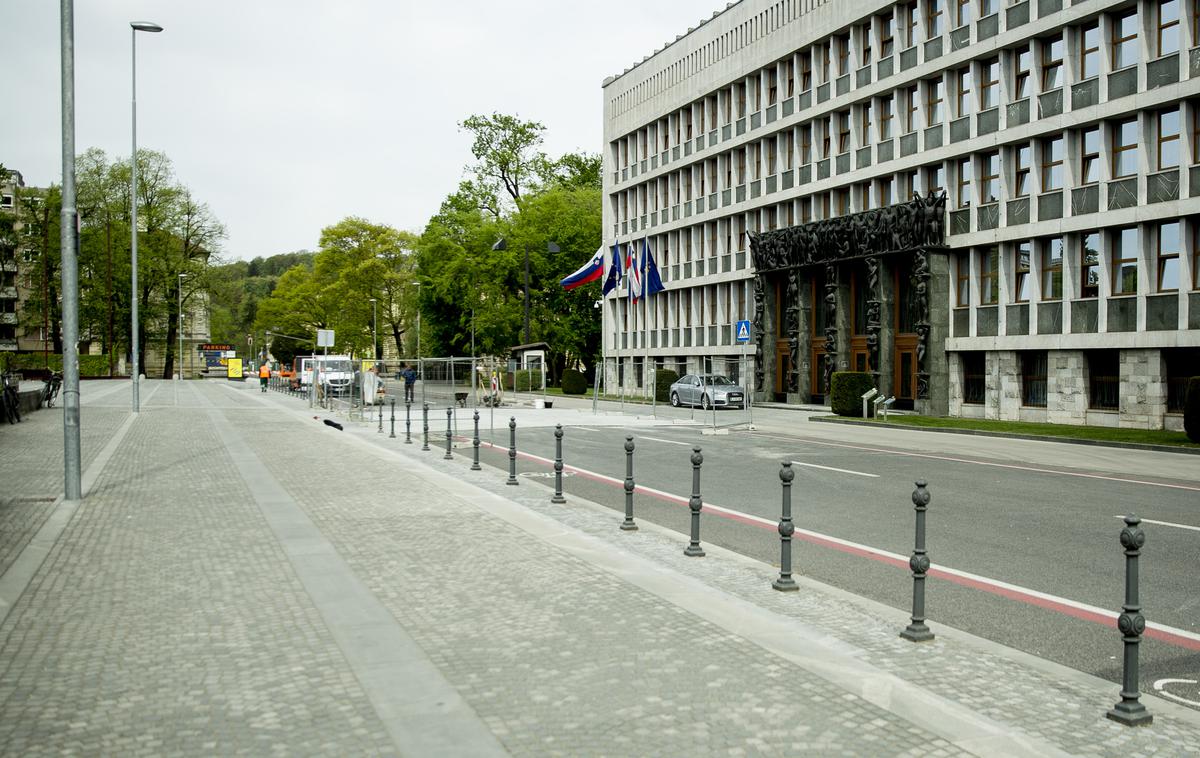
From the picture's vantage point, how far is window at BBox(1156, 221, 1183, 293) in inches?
1118

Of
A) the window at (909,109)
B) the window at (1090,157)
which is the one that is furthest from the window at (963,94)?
the window at (1090,157)

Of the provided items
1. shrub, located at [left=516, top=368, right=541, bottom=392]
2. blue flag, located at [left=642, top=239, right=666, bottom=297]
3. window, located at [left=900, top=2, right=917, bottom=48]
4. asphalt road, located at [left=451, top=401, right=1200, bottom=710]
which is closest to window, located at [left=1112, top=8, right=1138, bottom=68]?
window, located at [left=900, top=2, right=917, bottom=48]

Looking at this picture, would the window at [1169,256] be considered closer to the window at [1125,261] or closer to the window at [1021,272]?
the window at [1125,261]

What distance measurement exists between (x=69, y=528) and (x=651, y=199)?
52620 mm

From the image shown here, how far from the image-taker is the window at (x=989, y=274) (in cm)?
3500

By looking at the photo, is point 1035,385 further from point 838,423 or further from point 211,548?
point 211,548

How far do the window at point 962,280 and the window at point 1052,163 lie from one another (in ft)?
13.9

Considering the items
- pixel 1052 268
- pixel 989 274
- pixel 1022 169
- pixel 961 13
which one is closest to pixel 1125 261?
pixel 1052 268

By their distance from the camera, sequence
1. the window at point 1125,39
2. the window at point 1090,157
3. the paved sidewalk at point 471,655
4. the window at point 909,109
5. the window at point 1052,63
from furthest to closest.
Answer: the window at point 909,109, the window at point 1052,63, the window at point 1090,157, the window at point 1125,39, the paved sidewalk at point 471,655

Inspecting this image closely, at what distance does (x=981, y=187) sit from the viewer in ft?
117

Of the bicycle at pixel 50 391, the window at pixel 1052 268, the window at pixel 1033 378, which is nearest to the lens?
the window at pixel 1052 268

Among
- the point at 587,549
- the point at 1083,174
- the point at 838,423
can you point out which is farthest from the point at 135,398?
the point at 1083,174

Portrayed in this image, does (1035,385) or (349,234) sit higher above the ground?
(349,234)

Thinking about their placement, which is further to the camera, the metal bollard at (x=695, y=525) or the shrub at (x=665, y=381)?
the shrub at (x=665, y=381)
